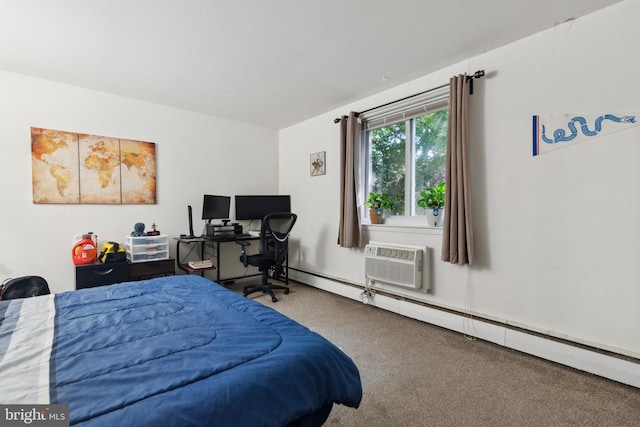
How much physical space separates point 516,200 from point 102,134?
4.26m

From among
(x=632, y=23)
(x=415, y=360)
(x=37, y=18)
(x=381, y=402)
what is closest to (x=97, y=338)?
(x=381, y=402)

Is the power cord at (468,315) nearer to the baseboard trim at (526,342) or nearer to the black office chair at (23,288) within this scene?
the baseboard trim at (526,342)

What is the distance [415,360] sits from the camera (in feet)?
7.16

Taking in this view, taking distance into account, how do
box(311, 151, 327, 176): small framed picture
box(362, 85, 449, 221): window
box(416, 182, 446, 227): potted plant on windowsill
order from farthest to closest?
1. box(311, 151, 327, 176): small framed picture
2. box(362, 85, 449, 221): window
3. box(416, 182, 446, 227): potted plant on windowsill

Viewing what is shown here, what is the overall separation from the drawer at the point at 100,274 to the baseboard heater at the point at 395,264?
2623mm

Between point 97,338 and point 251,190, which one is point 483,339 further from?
point 251,190

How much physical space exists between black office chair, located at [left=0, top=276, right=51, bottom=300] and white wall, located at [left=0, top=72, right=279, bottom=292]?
0.77 metres

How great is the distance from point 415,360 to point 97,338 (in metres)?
1.99

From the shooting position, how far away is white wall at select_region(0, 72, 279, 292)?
9.45 feet

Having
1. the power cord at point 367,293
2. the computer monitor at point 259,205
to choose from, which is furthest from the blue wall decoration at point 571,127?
the computer monitor at point 259,205

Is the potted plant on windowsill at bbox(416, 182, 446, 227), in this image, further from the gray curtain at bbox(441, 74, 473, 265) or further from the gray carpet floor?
the gray carpet floor

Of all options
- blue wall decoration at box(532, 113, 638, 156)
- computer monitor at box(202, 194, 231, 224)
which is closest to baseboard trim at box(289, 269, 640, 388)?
blue wall decoration at box(532, 113, 638, 156)

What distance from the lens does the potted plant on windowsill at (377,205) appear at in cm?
340

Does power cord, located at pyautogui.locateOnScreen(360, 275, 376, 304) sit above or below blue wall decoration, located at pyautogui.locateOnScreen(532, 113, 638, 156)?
below
